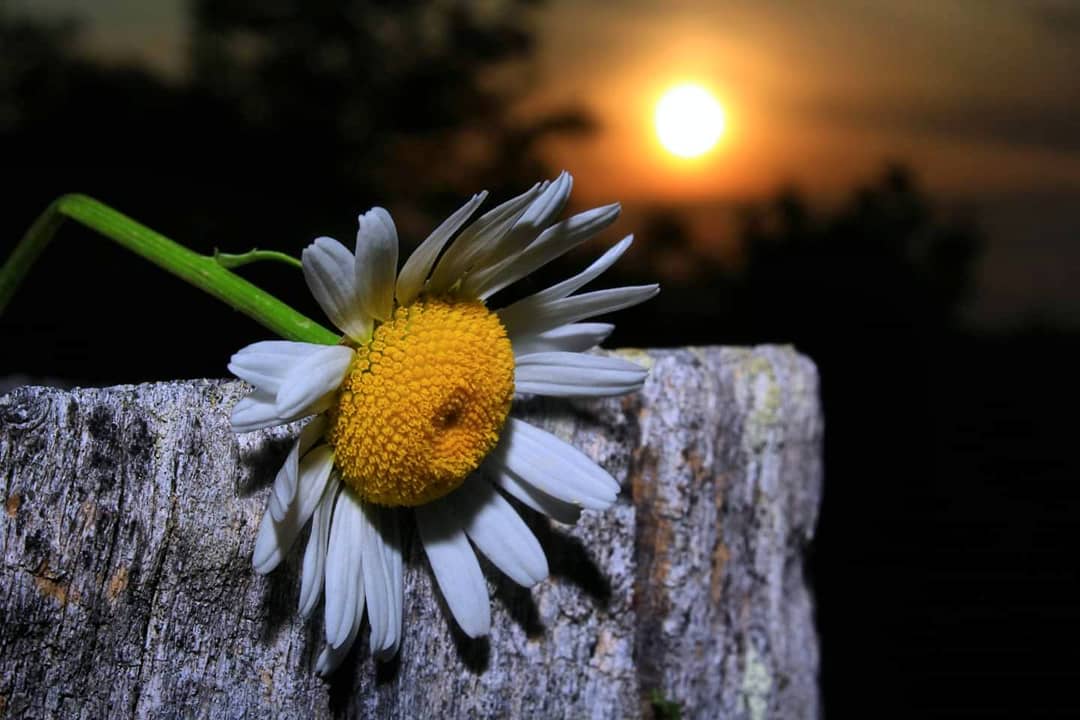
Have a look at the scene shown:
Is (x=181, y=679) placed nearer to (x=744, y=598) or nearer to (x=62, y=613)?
(x=62, y=613)

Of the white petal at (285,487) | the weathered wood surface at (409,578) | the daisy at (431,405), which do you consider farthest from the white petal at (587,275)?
the white petal at (285,487)

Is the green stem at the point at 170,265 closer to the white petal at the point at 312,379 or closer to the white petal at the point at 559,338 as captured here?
the white petal at the point at 312,379

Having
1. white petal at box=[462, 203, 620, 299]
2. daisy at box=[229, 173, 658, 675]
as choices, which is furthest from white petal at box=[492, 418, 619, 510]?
white petal at box=[462, 203, 620, 299]

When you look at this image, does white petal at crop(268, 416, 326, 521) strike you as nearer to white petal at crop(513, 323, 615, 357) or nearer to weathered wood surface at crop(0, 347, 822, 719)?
weathered wood surface at crop(0, 347, 822, 719)

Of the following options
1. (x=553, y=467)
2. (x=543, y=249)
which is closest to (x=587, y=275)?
(x=543, y=249)

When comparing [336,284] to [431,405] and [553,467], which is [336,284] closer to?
[431,405]
